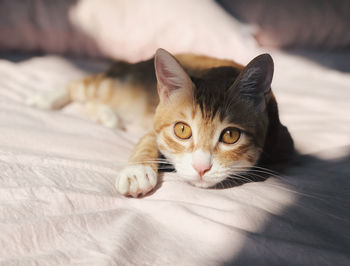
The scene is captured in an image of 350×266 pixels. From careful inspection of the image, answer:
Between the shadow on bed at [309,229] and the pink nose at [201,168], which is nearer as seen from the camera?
the shadow on bed at [309,229]

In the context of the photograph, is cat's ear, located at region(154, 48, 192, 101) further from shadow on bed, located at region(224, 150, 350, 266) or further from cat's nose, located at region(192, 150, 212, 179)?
shadow on bed, located at region(224, 150, 350, 266)

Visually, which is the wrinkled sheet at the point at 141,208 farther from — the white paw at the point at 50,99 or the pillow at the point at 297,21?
the pillow at the point at 297,21

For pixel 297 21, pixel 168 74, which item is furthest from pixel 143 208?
pixel 297 21

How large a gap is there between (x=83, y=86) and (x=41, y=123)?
1.64 ft

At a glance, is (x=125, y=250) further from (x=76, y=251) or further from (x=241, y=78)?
(x=241, y=78)

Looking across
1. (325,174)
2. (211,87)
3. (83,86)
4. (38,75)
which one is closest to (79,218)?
(211,87)

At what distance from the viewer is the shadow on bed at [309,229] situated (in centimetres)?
63

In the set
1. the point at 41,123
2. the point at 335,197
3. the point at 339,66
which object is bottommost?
the point at 41,123

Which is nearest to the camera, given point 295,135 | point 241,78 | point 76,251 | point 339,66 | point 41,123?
point 76,251

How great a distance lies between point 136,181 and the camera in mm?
860

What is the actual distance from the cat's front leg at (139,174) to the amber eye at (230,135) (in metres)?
0.21

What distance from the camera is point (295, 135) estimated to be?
1.36 metres

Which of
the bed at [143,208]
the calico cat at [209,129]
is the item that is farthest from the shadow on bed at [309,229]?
the calico cat at [209,129]

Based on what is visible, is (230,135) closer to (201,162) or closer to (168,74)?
(201,162)
